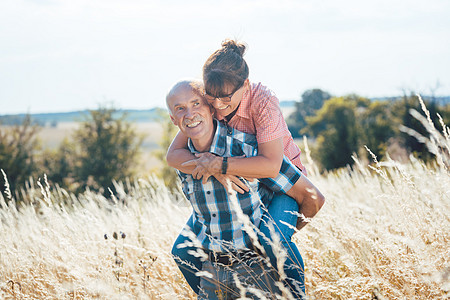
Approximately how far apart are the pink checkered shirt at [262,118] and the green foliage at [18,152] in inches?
458

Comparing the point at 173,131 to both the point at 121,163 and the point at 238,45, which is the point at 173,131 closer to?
the point at 121,163

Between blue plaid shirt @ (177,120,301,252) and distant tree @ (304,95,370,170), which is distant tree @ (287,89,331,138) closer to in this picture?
distant tree @ (304,95,370,170)

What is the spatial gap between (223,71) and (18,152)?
12640 mm

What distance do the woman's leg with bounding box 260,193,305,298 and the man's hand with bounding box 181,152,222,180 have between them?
42 centimetres

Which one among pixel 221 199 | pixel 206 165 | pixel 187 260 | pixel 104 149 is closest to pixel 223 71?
pixel 206 165

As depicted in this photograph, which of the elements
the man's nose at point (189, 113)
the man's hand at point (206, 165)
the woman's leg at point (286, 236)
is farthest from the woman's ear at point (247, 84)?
the woman's leg at point (286, 236)

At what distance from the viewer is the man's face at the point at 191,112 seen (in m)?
2.42

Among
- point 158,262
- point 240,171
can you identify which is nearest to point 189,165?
point 240,171

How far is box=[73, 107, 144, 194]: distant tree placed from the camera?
15258 mm

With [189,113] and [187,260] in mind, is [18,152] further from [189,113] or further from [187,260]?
[189,113]

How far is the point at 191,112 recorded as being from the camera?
7.95 feet

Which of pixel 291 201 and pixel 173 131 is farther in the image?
pixel 173 131

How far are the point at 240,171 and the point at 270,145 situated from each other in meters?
0.26

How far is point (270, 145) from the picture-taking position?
7.73 feet
